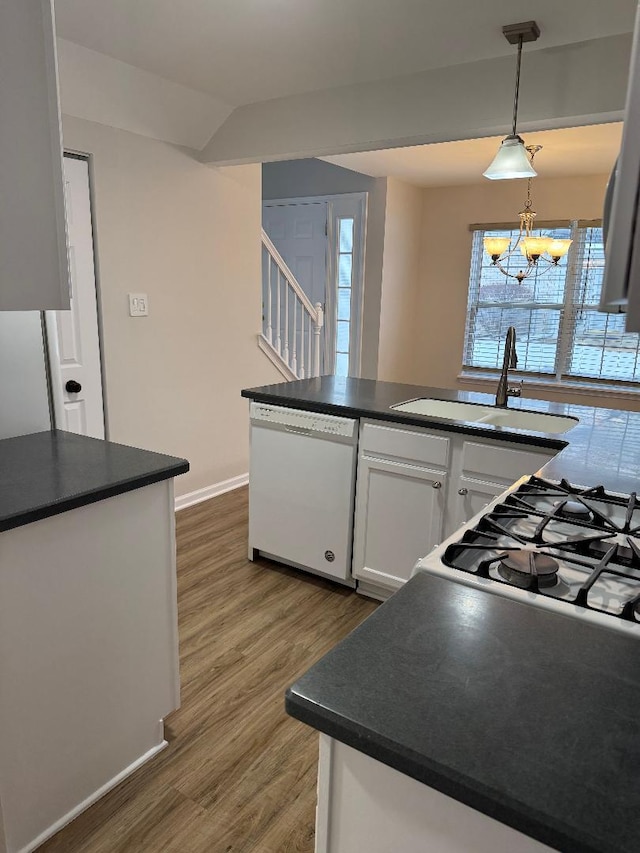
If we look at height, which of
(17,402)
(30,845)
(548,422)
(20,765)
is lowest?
(30,845)

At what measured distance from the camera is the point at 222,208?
395 cm

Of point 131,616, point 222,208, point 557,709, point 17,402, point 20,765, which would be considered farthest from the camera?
point 222,208

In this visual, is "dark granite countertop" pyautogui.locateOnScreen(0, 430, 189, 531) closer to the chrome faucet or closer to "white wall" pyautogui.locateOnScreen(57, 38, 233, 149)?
the chrome faucet

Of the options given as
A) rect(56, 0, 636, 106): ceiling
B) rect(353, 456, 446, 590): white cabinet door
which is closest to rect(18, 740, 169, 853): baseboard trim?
rect(353, 456, 446, 590): white cabinet door

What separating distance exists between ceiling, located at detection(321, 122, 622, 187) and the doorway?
0.51 meters

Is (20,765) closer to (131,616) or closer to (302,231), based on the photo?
(131,616)

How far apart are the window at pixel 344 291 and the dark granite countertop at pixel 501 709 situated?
4.90m

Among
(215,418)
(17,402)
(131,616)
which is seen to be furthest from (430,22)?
(215,418)

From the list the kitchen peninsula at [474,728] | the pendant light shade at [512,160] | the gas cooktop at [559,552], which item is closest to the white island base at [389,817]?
the kitchen peninsula at [474,728]

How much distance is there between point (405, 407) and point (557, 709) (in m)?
2.02

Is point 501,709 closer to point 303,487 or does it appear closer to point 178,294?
point 303,487

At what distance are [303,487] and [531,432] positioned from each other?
114 centimetres

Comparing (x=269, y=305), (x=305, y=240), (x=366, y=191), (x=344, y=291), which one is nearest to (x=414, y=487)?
(x=269, y=305)

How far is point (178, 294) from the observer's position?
375 cm
